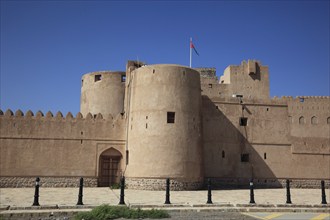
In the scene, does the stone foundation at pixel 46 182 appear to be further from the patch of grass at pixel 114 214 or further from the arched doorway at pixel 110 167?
the patch of grass at pixel 114 214

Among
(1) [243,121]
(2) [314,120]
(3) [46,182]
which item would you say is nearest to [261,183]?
(1) [243,121]

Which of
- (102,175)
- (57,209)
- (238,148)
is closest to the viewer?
(57,209)

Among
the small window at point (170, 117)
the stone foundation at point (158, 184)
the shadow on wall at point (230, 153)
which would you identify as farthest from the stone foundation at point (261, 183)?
the small window at point (170, 117)

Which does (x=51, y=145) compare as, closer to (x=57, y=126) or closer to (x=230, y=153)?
(x=57, y=126)

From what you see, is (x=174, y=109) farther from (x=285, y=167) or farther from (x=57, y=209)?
(x=57, y=209)

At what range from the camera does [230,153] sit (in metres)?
23.0

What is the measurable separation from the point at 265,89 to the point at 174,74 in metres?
10.1

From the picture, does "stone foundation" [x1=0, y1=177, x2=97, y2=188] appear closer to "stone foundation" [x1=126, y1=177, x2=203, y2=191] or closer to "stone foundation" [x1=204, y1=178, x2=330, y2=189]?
"stone foundation" [x1=126, y1=177, x2=203, y2=191]

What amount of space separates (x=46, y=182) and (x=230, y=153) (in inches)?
446

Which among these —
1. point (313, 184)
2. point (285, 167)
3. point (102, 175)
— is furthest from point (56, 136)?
point (313, 184)

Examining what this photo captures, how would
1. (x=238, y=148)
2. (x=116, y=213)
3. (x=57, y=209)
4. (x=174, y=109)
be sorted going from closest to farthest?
(x=116, y=213) → (x=57, y=209) → (x=174, y=109) → (x=238, y=148)

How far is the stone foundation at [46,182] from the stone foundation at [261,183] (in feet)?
23.1

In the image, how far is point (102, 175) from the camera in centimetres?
2181

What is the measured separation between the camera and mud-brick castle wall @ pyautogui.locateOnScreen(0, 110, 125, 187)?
2061 cm
